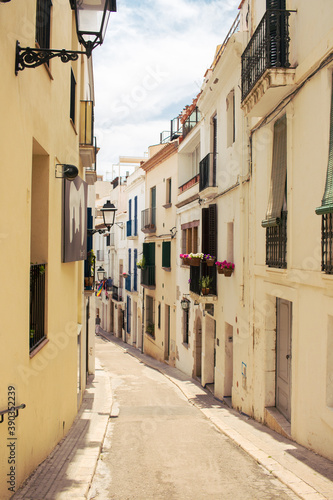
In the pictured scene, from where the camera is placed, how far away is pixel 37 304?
617 cm

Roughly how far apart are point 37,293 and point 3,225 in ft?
6.98

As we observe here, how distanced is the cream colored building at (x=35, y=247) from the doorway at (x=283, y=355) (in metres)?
3.95

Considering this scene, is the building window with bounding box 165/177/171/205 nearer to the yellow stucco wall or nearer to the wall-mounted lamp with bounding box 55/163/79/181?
the yellow stucco wall

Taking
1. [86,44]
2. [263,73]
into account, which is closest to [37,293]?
[86,44]

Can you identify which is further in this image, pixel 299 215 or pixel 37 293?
pixel 299 215

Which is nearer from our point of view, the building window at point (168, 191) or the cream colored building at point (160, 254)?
the cream colored building at point (160, 254)

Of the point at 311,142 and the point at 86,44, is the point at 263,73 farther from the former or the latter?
the point at 86,44

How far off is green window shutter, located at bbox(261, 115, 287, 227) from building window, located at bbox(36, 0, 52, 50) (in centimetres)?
411

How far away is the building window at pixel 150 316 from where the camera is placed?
2382 cm

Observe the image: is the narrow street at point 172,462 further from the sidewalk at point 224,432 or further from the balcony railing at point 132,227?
the balcony railing at point 132,227

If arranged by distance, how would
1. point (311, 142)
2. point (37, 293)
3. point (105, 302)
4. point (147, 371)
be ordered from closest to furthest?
point (37, 293)
point (311, 142)
point (147, 371)
point (105, 302)

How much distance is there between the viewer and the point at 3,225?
13.7ft

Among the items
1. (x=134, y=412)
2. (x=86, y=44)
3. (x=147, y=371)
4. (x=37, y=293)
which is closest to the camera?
(x=86, y=44)

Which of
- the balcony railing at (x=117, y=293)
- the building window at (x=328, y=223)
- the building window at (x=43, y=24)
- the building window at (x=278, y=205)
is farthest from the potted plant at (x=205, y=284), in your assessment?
the balcony railing at (x=117, y=293)
